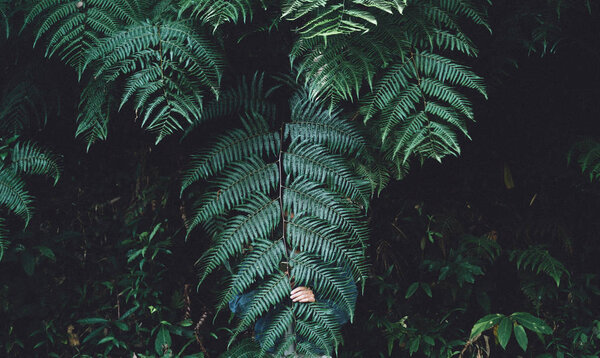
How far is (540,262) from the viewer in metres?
2.13

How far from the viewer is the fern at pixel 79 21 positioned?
Answer: 5.64 feet

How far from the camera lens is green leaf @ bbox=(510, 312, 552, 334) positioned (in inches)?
78.5

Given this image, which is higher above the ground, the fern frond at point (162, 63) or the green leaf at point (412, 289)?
the fern frond at point (162, 63)

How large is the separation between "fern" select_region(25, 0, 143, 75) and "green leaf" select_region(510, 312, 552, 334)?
1.95 m

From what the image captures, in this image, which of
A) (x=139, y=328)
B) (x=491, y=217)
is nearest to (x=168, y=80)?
(x=139, y=328)

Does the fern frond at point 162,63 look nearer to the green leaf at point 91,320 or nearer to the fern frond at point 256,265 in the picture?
the fern frond at point 256,265

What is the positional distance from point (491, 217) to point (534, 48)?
806mm

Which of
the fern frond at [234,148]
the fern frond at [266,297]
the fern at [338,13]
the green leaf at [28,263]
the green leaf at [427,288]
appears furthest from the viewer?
the green leaf at [427,288]

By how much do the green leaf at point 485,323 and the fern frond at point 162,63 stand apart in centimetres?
143

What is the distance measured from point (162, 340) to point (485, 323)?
1362 mm

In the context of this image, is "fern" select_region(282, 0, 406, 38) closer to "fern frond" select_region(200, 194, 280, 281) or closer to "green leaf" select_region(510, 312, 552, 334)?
"fern frond" select_region(200, 194, 280, 281)

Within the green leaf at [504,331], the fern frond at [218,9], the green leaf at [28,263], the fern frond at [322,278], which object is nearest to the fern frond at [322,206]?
the fern frond at [322,278]

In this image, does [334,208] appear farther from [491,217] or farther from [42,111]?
[42,111]

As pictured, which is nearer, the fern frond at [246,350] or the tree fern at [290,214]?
the tree fern at [290,214]
